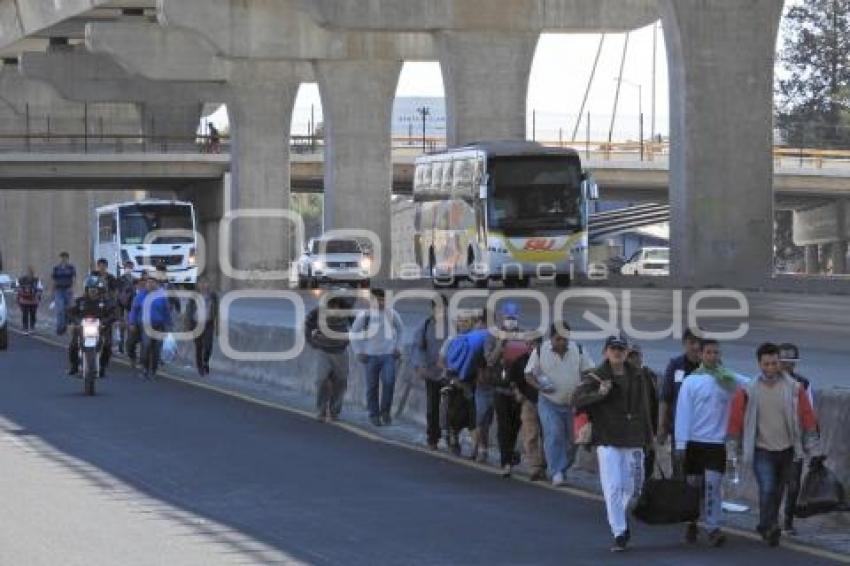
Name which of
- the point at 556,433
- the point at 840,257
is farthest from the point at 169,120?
the point at 556,433

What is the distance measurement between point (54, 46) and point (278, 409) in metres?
68.0

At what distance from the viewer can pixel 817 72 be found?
125 m

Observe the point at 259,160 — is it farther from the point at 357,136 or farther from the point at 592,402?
the point at 592,402

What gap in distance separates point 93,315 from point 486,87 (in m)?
24.9

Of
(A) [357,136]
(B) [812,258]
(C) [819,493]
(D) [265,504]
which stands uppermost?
(A) [357,136]

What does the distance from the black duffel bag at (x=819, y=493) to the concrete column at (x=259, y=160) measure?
62640 millimetres

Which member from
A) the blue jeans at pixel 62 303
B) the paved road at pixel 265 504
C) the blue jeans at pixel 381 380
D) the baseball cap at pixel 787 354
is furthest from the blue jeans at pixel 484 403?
the blue jeans at pixel 62 303

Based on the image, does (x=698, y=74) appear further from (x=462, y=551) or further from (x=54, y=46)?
(x=54, y=46)

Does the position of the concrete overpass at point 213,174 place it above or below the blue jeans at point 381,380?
above

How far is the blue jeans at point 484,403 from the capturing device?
21703 mm

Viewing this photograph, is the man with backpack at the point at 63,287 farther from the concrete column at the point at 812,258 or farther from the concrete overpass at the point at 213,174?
the concrete column at the point at 812,258

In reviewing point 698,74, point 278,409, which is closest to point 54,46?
point 698,74

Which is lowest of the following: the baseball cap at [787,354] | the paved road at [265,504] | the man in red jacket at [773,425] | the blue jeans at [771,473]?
the paved road at [265,504]

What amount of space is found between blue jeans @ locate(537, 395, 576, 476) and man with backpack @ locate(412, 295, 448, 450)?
3.32 meters
